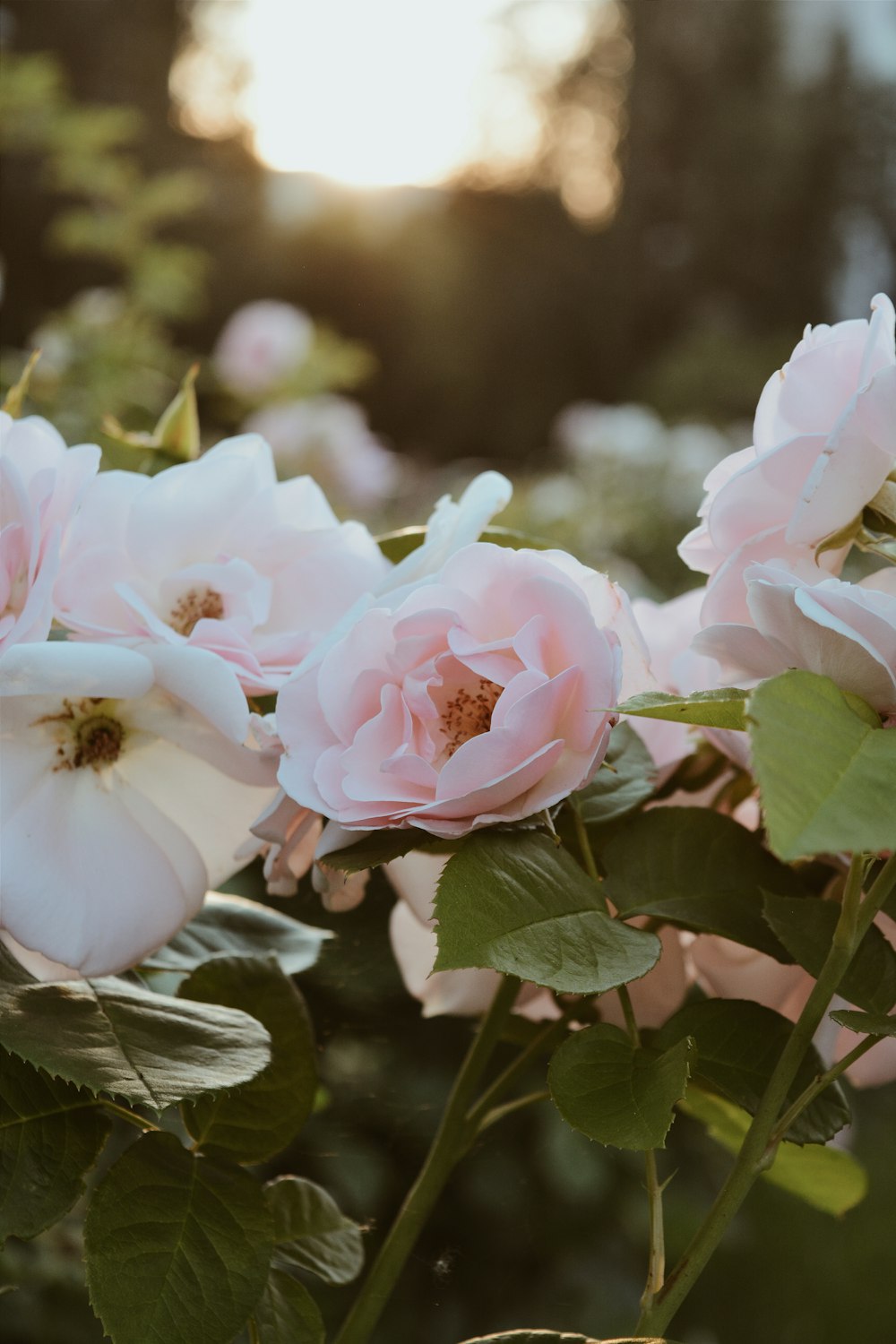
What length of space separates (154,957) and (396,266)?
24.3 ft

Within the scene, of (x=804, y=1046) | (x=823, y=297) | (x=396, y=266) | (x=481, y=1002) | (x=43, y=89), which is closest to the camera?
(x=804, y=1046)

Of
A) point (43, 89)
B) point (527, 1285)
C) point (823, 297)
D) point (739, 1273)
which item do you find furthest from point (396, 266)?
point (527, 1285)

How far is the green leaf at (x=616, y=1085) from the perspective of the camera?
26 cm

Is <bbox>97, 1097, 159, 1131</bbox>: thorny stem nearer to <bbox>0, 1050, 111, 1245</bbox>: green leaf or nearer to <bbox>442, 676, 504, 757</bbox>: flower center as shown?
<bbox>0, 1050, 111, 1245</bbox>: green leaf

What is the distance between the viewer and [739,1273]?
3.82 ft

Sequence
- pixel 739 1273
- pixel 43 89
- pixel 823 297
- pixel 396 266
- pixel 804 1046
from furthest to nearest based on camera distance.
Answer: pixel 823 297, pixel 396 266, pixel 43 89, pixel 739 1273, pixel 804 1046

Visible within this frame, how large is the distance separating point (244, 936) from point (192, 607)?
0.11 m

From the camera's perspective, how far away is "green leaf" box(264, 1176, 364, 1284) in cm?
35

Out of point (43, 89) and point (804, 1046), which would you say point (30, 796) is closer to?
point (804, 1046)

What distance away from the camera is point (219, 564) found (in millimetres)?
344

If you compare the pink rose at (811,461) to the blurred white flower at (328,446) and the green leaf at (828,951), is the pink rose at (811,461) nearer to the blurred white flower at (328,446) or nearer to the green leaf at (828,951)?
the green leaf at (828,951)

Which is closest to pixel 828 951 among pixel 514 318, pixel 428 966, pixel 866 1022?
pixel 866 1022

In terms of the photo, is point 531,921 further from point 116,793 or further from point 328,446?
point 328,446

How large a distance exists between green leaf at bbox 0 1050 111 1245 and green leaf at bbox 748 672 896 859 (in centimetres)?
19
